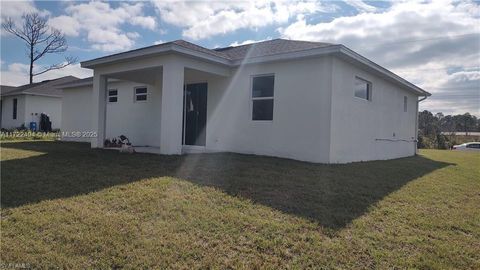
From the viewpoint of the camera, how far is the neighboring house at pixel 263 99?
362 inches

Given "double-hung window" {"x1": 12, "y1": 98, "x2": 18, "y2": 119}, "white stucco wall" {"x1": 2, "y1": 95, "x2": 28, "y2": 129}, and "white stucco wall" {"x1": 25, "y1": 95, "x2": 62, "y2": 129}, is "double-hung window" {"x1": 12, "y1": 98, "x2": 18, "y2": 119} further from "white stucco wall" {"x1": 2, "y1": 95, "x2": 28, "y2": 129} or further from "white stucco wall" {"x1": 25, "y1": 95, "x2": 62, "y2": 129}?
"white stucco wall" {"x1": 25, "y1": 95, "x2": 62, "y2": 129}

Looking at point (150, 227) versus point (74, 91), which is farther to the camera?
point (74, 91)

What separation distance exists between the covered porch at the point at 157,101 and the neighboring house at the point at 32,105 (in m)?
12.5

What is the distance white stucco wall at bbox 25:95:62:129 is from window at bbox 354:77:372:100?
2107cm

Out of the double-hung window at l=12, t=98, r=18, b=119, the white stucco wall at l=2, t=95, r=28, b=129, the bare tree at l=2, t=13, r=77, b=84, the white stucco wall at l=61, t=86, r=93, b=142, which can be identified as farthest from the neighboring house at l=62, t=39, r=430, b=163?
the bare tree at l=2, t=13, r=77, b=84

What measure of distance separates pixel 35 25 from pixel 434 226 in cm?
3769

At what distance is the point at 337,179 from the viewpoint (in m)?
7.04

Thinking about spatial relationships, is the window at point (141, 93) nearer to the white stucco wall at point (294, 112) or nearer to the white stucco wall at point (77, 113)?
the white stucco wall at point (294, 112)

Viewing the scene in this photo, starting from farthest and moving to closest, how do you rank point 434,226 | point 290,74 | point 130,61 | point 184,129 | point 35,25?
point 35,25 < point 184,129 < point 130,61 < point 290,74 < point 434,226

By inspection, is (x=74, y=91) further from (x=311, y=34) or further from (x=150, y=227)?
(x=150, y=227)

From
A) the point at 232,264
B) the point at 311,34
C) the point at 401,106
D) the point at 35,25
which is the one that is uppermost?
the point at 35,25

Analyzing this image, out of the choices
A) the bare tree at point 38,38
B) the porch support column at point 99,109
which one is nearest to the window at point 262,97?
the porch support column at point 99,109

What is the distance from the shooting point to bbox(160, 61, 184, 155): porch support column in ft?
29.9

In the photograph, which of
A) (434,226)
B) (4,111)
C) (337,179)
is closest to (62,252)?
(434,226)
